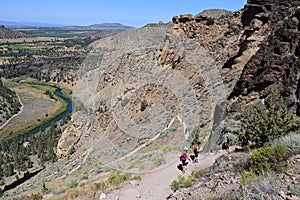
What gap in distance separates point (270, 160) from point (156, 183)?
4.80 meters

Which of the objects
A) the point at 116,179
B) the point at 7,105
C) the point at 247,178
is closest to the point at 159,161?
the point at 116,179

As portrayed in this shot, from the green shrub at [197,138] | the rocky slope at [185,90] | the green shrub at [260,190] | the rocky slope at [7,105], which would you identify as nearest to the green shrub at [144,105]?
the rocky slope at [185,90]

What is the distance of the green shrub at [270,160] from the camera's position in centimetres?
731

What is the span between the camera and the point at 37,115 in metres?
92.6

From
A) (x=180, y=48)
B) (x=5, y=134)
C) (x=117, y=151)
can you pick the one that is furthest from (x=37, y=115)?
(x=117, y=151)

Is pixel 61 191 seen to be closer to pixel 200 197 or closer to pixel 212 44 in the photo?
pixel 200 197

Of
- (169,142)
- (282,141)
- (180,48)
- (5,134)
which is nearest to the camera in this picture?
(282,141)

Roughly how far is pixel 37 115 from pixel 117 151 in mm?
78404

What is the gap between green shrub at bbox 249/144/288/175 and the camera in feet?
24.0

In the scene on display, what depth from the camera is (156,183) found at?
1122 centimetres

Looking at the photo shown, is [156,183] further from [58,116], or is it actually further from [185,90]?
[58,116]

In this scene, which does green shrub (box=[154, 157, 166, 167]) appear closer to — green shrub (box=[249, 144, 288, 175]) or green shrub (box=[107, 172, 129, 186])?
green shrub (box=[107, 172, 129, 186])

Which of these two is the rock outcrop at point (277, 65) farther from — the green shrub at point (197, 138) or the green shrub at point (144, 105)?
the green shrub at point (144, 105)

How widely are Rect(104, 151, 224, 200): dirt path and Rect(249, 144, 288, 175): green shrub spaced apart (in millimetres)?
3184
